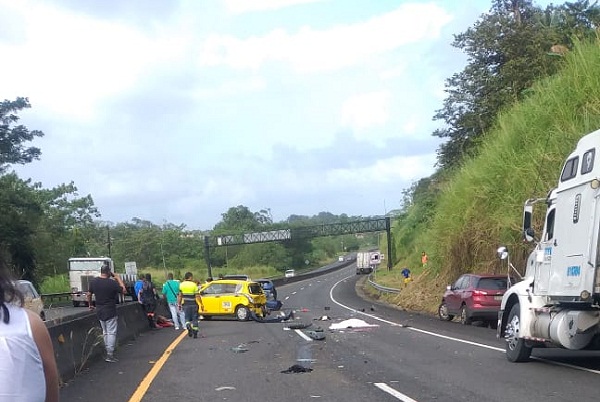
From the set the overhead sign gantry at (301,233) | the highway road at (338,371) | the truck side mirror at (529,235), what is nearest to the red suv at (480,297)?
the highway road at (338,371)

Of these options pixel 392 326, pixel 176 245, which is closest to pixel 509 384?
pixel 392 326

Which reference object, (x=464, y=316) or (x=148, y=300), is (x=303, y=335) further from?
(x=148, y=300)

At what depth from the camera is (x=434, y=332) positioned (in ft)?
60.8

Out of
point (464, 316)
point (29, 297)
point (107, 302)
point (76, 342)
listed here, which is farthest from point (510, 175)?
point (29, 297)

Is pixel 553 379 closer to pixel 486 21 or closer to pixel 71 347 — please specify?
pixel 71 347

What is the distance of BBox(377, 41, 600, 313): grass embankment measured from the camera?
71.7 feet

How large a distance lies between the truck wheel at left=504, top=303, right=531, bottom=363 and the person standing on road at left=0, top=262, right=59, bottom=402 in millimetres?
10017

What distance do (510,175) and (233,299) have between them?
1047cm

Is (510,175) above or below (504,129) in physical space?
below

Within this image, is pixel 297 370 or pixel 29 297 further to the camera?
pixel 297 370

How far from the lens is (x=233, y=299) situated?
82.9 ft

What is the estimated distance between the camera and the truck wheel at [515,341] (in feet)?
38.1

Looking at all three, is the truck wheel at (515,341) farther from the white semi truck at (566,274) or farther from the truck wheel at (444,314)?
the truck wheel at (444,314)

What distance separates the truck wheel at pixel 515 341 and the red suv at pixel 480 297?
8.61m
